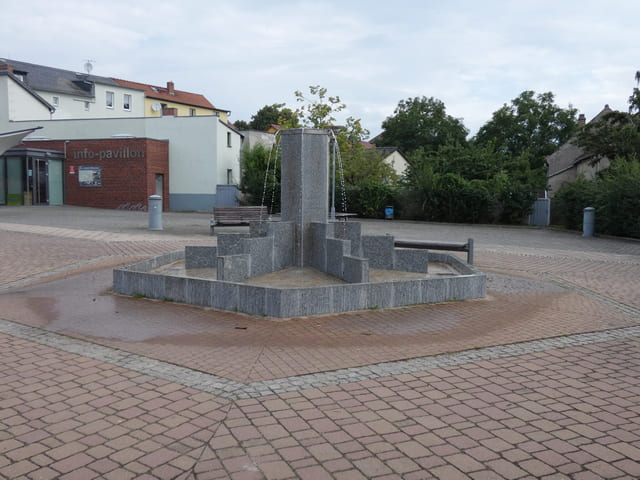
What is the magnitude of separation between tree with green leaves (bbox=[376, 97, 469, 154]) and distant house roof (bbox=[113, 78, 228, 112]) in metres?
23.3

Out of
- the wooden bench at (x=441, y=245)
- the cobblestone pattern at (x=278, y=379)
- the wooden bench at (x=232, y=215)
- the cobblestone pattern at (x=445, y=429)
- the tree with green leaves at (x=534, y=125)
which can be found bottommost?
the cobblestone pattern at (x=445, y=429)

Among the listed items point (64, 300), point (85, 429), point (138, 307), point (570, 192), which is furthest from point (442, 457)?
point (570, 192)

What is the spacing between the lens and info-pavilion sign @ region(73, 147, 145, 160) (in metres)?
33.8

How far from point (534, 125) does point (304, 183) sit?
6269 centimetres

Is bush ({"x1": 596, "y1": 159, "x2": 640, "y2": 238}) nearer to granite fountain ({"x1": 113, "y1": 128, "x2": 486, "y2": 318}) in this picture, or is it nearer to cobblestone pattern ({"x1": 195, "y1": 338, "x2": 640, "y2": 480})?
granite fountain ({"x1": 113, "y1": 128, "x2": 486, "y2": 318})

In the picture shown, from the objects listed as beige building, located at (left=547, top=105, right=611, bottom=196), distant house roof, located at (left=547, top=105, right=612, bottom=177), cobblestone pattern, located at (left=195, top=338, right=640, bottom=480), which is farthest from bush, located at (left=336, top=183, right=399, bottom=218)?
cobblestone pattern, located at (left=195, top=338, right=640, bottom=480)

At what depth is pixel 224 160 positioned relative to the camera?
37.3 m

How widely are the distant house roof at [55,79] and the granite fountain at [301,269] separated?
1829 inches

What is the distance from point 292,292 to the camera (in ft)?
22.1

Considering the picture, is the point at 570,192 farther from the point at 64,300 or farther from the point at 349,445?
the point at 349,445

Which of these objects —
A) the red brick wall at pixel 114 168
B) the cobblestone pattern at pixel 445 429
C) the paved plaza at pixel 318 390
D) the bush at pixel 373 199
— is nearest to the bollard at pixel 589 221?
the bush at pixel 373 199

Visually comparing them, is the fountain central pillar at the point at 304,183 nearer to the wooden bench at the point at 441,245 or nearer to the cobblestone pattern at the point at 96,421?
the wooden bench at the point at 441,245

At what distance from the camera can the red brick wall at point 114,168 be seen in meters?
33.8

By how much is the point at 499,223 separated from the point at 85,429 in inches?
1097
